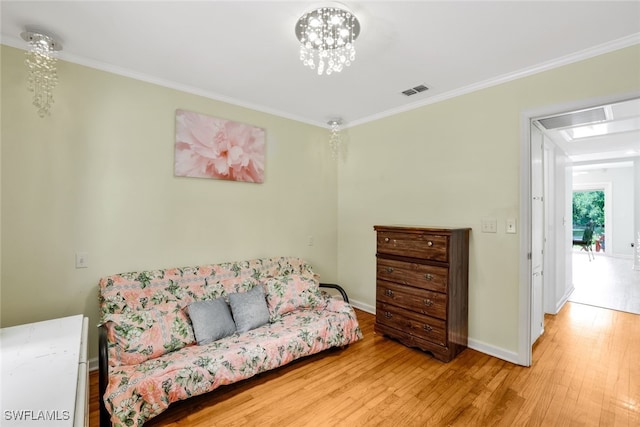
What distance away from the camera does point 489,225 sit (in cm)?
266

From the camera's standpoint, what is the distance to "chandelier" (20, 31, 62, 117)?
2.01 meters

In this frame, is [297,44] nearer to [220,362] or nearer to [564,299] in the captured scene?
[220,362]

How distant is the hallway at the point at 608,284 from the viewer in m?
4.04

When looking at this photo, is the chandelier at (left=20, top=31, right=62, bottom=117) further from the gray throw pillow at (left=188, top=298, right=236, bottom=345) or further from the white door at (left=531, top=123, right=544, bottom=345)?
the white door at (left=531, top=123, right=544, bottom=345)

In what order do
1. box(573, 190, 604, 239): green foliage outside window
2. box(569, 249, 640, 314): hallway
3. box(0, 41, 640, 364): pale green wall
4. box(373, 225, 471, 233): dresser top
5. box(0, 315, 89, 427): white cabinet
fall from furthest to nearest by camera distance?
box(573, 190, 604, 239): green foliage outside window < box(569, 249, 640, 314): hallway < box(373, 225, 471, 233): dresser top < box(0, 41, 640, 364): pale green wall < box(0, 315, 89, 427): white cabinet

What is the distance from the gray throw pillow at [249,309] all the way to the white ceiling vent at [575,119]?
3.03m

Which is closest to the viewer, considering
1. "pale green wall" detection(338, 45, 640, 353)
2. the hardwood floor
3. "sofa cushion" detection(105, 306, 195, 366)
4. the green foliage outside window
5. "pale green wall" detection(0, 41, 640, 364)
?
the hardwood floor

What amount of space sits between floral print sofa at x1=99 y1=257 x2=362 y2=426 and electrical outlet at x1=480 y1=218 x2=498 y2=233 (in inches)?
59.2

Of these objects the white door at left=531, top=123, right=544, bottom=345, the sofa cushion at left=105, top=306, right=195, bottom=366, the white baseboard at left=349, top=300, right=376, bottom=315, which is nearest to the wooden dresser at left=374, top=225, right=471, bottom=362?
the white door at left=531, top=123, right=544, bottom=345

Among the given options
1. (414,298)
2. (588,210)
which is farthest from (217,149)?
(588,210)

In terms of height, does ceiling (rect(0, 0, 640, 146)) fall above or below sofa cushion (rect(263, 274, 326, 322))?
above

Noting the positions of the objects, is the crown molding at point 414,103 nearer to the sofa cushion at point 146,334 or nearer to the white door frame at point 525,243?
the white door frame at point 525,243

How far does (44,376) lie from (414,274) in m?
2.57

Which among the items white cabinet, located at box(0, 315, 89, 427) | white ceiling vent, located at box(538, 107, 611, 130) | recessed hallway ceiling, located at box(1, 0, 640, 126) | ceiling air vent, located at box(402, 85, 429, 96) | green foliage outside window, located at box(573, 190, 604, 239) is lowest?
white cabinet, located at box(0, 315, 89, 427)
